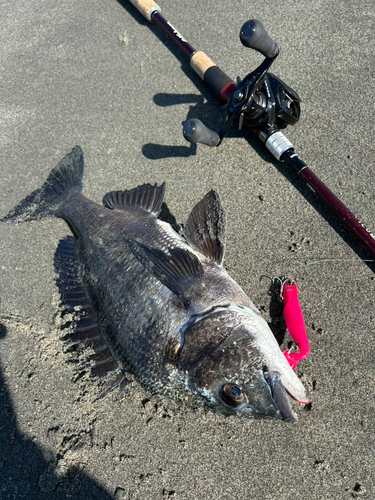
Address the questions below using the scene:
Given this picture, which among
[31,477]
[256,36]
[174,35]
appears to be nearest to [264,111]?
[256,36]

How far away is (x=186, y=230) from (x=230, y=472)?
1669 mm

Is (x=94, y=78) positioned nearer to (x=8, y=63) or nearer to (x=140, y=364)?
(x=8, y=63)

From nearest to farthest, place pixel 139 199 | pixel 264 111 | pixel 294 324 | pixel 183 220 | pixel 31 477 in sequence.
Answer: pixel 294 324, pixel 31 477, pixel 264 111, pixel 139 199, pixel 183 220

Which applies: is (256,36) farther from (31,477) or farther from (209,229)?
(31,477)

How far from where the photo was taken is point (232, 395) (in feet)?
5.50

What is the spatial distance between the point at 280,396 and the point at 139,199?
1.75 m

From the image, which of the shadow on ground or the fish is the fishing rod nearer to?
the fish

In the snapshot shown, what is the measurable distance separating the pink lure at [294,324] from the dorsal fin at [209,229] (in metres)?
0.54

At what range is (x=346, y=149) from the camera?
109 inches

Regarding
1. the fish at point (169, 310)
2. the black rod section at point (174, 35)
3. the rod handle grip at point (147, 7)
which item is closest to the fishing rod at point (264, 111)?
the black rod section at point (174, 35)

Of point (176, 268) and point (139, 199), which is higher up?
point (139, 199)

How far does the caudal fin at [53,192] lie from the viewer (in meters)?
2.85

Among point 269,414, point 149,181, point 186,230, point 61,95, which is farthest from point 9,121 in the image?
point 269,414

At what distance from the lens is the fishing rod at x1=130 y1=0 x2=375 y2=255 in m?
2.15
